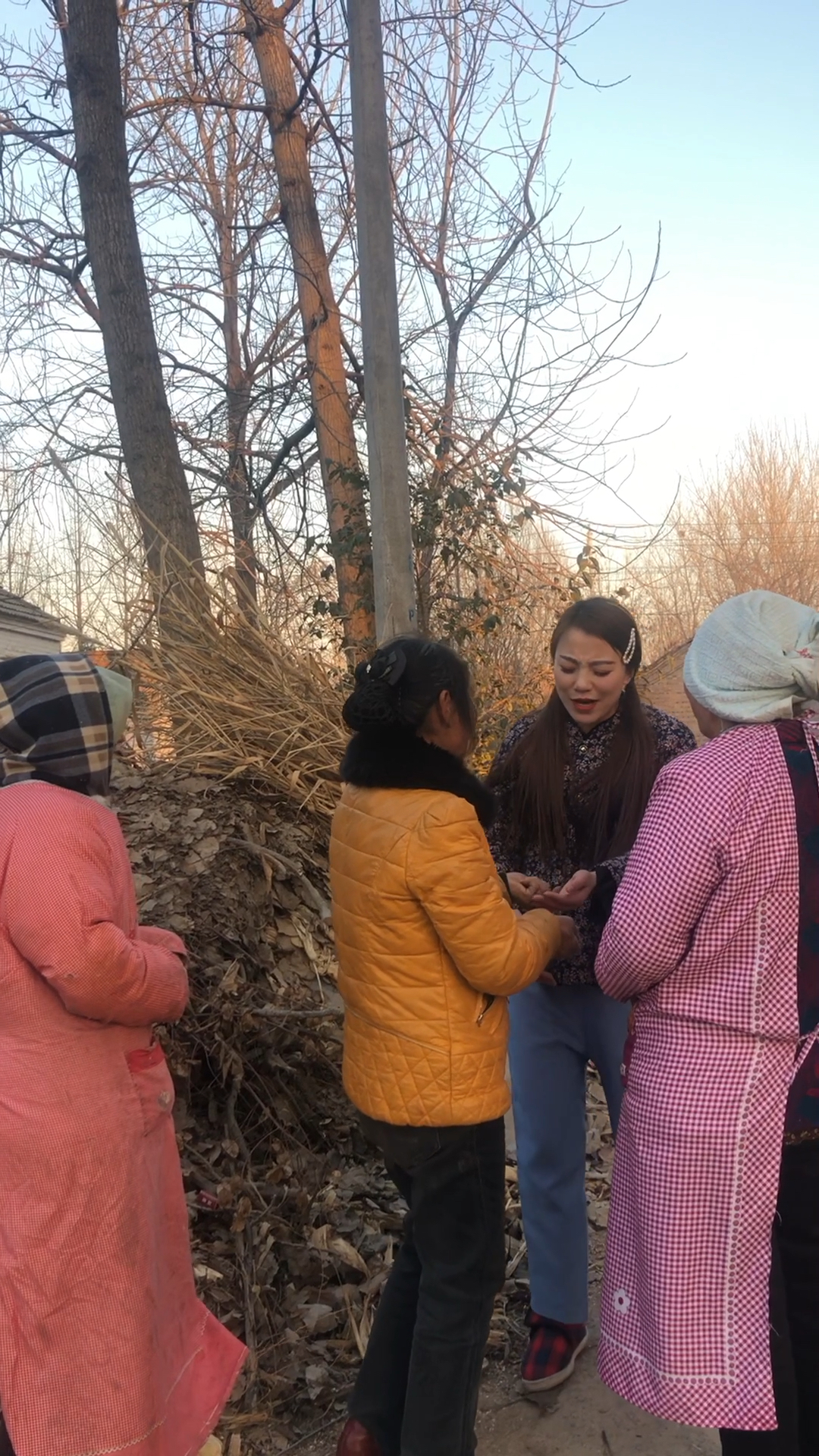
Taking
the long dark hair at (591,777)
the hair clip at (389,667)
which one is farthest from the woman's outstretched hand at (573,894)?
the hair clip at (389,667)

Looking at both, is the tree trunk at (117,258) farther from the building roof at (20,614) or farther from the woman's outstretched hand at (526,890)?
the building roof at (20,614)

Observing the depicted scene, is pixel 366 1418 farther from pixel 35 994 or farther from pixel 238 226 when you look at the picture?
pixel 238 226

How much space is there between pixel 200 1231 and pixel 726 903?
6.70 feet

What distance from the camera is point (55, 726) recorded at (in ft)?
7.04

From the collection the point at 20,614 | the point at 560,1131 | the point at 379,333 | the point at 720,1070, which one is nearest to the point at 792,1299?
the point at 720,1070

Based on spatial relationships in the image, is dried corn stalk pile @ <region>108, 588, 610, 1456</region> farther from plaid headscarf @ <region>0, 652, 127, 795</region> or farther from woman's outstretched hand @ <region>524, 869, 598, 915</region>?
plaid headscarf @ <region>0, 652, 127, 795</region>

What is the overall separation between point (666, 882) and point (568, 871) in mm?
850

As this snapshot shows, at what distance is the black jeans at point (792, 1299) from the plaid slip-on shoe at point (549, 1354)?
0.81 m

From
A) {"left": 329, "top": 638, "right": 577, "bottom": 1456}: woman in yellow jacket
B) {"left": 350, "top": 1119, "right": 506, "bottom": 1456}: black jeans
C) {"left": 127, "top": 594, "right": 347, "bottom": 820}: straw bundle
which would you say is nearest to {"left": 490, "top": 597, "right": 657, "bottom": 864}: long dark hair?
{"left": 329, "top": 638, "right": 577, "bottom": 1456}: woman in yellow jacket

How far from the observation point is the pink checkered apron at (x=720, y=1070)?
2.10 meters

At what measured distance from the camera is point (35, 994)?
207 cm

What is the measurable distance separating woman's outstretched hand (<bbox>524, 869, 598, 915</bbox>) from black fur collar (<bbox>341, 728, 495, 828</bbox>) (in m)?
0.39

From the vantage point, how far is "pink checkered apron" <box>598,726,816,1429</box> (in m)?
2.10

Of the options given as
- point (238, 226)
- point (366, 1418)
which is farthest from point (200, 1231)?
point (238, 226)
